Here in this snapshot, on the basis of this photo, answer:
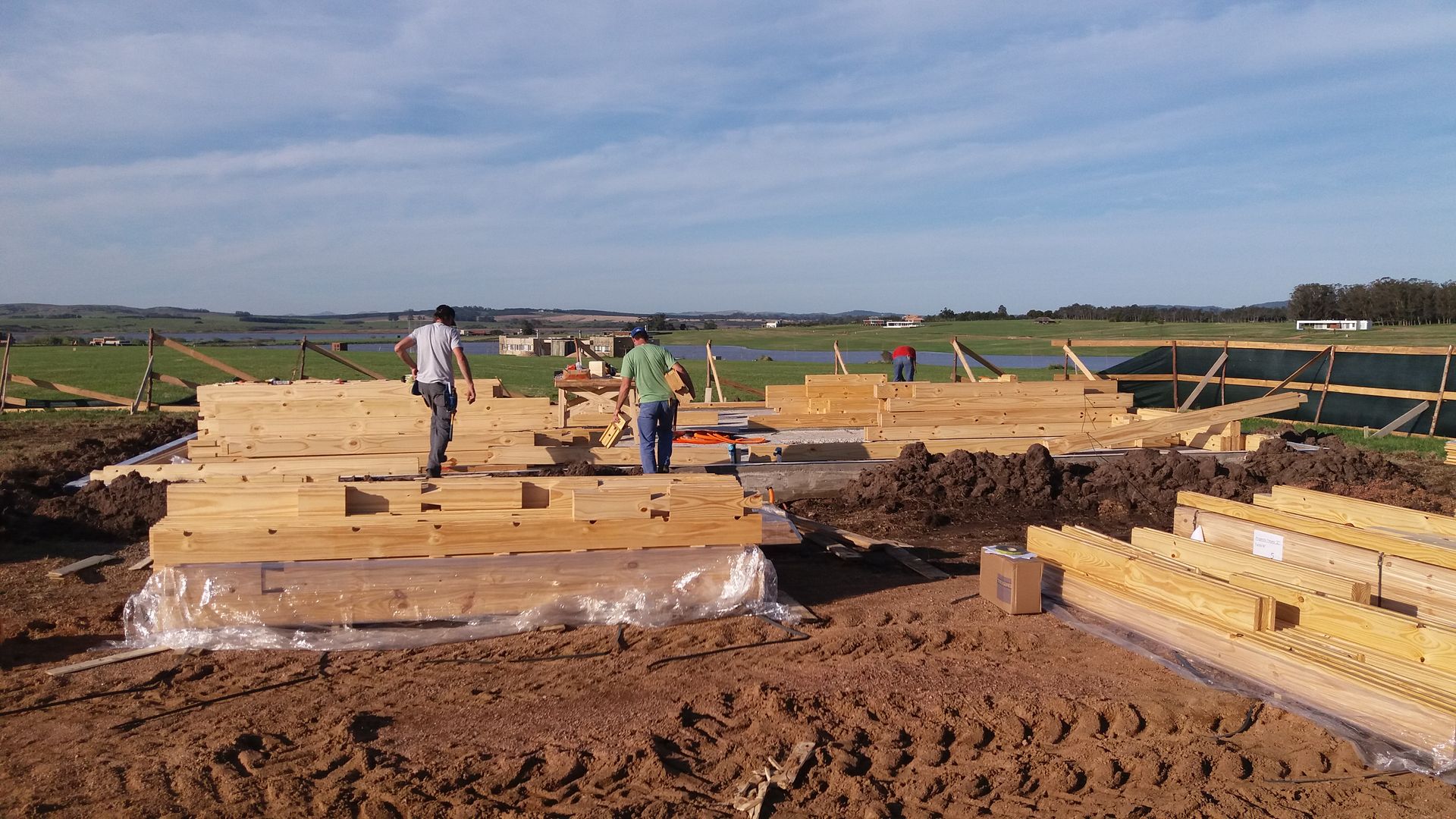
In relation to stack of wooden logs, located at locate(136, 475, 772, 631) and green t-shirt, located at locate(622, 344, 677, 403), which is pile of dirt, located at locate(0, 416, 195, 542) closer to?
stack of wooden logs, located at locate(136, 475, 772, 631)

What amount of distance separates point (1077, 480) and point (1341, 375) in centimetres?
939

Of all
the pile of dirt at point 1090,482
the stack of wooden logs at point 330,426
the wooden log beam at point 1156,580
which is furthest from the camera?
the stack of wooden logs at point 330,426

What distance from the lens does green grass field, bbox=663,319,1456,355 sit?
1724 inches

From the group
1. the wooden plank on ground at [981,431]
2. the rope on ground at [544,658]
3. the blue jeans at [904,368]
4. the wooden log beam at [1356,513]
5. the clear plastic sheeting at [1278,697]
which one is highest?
the blue jeans at [904,368]

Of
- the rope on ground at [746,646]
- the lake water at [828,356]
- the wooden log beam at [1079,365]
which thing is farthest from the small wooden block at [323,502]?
the lake water at [828,356]

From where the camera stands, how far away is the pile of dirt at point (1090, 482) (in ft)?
33.6

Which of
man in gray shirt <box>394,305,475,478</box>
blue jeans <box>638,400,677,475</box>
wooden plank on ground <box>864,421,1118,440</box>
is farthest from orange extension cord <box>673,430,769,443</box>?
man in gray shirt <box>394,305,475,478</box>

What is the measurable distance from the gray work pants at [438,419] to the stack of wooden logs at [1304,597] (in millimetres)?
5330

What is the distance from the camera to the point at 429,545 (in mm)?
6000

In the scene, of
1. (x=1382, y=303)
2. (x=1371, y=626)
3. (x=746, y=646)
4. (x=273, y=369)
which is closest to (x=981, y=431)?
(x=746, y=646)

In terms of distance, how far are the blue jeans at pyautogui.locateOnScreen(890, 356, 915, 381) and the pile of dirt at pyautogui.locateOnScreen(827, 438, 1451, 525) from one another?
667 cm

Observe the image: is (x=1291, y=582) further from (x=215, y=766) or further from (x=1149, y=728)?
(x=215, y=766)

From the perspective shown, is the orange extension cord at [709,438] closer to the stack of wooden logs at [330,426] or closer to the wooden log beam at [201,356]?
the stack of wooden logs at [330,426]

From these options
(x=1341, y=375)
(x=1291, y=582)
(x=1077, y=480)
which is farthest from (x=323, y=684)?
(x=1341, y=375)
